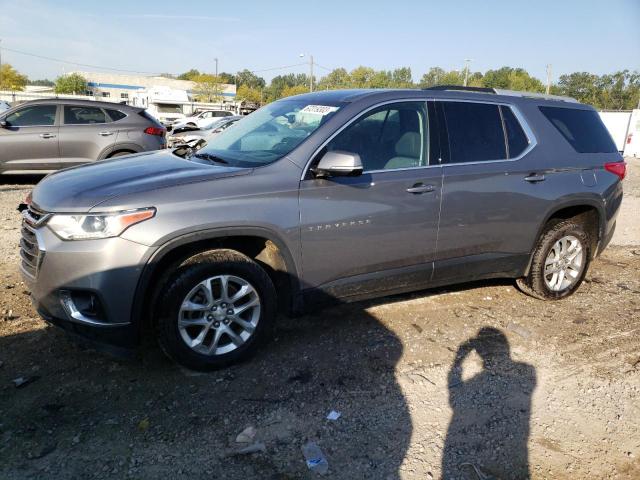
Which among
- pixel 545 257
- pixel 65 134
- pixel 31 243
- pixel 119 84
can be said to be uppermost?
pixel 119 84

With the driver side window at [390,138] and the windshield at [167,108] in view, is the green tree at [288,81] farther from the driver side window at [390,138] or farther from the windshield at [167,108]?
the driver side window at [390,138]

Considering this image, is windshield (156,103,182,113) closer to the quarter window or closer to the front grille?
the quarter window

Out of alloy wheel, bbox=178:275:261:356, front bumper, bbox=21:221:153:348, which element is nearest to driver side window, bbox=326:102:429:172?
alloy wheel, bbox=178:275:261:356

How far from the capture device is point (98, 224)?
9.50 feet

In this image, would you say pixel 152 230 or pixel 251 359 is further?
pixel 251 359

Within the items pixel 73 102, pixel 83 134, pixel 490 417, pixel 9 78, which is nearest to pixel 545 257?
pixel 490 417

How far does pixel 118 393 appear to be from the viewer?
10.2ft

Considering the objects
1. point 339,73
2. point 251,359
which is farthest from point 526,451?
point 339,73

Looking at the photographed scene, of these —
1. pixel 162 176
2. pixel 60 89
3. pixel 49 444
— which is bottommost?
pixel 49 444

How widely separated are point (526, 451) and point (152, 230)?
244cm

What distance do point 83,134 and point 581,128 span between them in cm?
861

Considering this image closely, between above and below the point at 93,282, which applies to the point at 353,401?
below

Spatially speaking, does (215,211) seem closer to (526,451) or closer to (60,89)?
(526,451)

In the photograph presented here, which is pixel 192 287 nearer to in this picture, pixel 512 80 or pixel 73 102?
pixel 73 102
